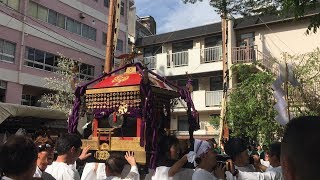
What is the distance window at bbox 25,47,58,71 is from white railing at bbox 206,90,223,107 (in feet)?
30.7

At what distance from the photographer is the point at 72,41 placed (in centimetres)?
2311

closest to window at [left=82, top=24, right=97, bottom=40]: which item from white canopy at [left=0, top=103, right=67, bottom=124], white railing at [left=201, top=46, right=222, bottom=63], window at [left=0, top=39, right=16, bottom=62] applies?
window at [left=0, top=39, right=16, bottom=62]

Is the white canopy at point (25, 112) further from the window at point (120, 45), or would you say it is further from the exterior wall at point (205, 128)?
the window at point (120, 45)

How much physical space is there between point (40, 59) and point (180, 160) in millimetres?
18453

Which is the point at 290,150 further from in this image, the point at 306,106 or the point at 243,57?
the point at 243,57

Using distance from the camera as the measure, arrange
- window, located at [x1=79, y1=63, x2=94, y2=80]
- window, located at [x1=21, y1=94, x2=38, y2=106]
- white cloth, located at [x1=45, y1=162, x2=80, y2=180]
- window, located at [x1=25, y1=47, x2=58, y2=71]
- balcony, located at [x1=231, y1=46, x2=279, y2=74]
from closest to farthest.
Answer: white cloth, located at [x1=45, y1=162, x2=80, y2=180], window, located at [x1=25, y1=47, x2=58, y2=71], window, located at [x1=21, y1=94, x2=38, y2=106], balcony, located at [x1=231, y1=46, x2=279, y2=74], window, located at [x1=79, y1=63, x2=94, y2=80]

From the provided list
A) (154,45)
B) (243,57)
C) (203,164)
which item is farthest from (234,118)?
(203,164)

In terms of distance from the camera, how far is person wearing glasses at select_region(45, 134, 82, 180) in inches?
141

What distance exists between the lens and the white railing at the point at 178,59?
955 inches

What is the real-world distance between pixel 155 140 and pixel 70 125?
1.66 meters

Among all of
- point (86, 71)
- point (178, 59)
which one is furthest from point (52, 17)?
point (178, 59)

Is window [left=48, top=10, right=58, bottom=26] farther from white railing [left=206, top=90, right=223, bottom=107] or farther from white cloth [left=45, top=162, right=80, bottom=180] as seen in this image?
white cloth [left=45, top=162, right=80, bottom=180]

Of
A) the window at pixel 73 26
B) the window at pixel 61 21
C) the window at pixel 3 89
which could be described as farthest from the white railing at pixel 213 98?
the window at pixel 3 89

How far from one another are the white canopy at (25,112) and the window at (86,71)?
9684 mm
